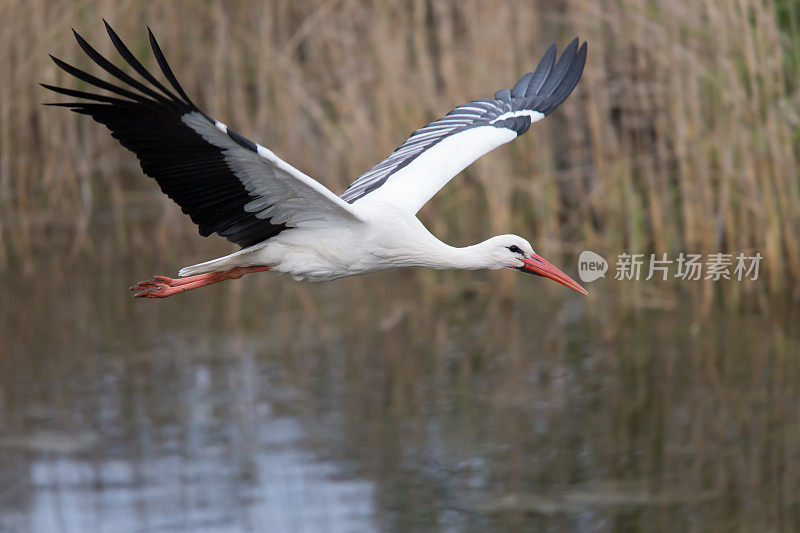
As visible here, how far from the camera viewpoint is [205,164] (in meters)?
5.90

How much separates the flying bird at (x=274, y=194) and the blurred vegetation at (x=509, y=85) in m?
4.00

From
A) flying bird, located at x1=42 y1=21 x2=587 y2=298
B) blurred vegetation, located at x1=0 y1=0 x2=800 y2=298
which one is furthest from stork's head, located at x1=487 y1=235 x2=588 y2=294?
blurred vegetation, located at x1=0 y1=0 x2=800 y2=298

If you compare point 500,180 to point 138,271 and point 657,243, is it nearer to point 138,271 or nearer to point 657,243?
point 657,243

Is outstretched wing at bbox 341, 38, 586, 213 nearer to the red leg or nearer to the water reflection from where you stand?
the red leg

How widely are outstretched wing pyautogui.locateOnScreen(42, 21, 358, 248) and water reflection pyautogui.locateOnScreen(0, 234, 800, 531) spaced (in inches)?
151

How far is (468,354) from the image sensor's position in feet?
41.9

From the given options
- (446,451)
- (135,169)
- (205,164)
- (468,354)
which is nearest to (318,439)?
(446,451)

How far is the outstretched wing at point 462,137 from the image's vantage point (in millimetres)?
7289

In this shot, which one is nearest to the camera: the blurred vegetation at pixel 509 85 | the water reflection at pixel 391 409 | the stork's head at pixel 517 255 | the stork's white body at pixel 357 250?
the stork's white body at pixel 357 250

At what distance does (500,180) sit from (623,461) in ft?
11.8

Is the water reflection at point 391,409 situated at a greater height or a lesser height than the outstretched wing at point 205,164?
lesser

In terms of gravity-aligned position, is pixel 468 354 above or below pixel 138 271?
below

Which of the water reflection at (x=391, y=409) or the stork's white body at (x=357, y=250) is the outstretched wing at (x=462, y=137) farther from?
the water reflection at (x=391, y=409)

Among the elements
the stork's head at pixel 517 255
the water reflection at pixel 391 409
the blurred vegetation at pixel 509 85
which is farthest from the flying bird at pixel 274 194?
the blurred vegetation at pixel 509 85
